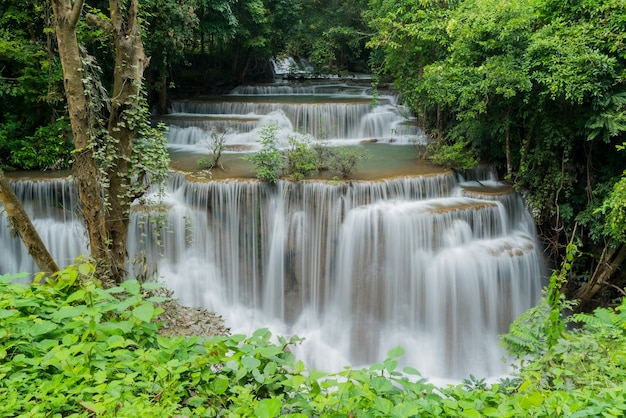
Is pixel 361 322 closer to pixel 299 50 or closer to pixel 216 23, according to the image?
pixel 216 23

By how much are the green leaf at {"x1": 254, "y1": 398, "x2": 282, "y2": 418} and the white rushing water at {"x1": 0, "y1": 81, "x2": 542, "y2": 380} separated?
5.70 m

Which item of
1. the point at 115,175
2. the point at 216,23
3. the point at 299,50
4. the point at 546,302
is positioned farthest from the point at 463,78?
the point at 299,50

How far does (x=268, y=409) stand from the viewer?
2104 millimetres

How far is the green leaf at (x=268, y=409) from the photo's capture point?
2.08m

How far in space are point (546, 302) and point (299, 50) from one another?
21275 mm

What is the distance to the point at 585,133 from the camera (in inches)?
289

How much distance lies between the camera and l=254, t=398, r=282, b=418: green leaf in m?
2.08

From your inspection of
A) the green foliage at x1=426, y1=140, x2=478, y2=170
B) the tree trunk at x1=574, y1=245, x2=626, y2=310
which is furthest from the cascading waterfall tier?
the green foliage at x1=426, y1=140, x2=478, y2=170

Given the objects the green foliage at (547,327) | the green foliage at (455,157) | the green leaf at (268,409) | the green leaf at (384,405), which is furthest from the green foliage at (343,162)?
the green leaf at (268,409)

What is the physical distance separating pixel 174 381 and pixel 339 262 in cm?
573

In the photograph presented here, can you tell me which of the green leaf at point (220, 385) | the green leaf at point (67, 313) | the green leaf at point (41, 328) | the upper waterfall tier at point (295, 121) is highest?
the upper waterfall tier at point (295, 121)

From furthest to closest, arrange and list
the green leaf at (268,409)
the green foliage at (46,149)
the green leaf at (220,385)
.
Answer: the green foliage at (46,149)
the green leaf at (220,385)
the green leaf at (268,409)

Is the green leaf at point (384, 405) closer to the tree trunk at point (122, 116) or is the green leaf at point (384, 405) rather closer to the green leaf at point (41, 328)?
the green leaf at point (41, 328)

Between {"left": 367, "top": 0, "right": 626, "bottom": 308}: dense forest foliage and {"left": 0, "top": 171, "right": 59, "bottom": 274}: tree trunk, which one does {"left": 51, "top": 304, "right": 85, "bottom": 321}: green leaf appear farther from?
{"left": 367, "top": 0, "right": 626, "bottom": 308}: dense forest foliage
